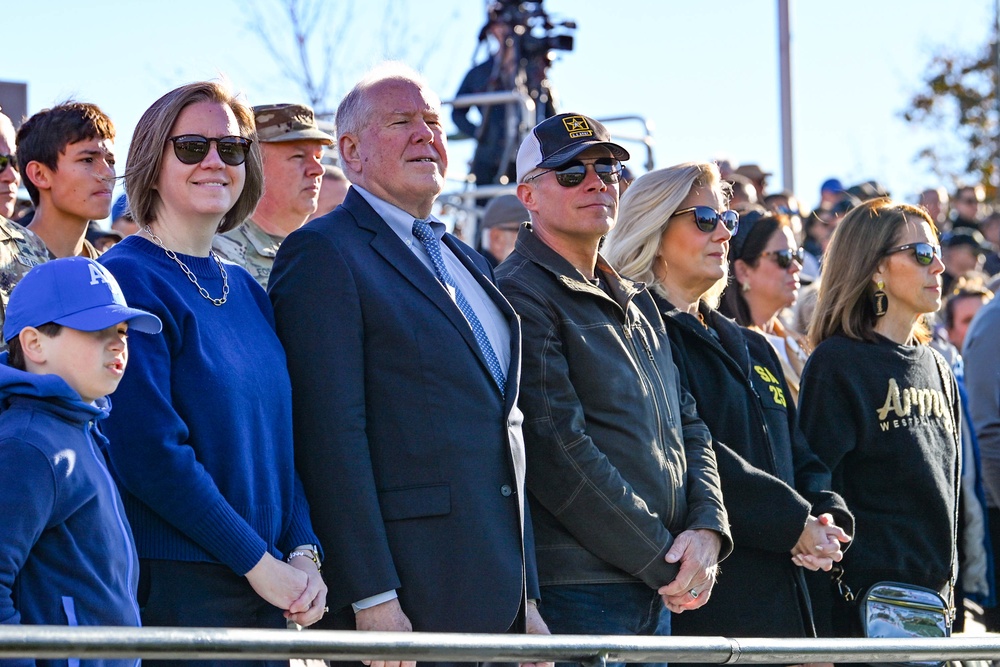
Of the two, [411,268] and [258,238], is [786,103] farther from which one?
[411,268]

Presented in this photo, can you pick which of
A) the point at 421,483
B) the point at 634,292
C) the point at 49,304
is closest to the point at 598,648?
the point at 421,483

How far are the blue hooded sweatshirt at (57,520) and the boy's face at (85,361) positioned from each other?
0.16 ft

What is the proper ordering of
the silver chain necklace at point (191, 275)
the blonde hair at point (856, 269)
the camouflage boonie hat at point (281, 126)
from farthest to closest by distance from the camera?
the blonde hair at point (856, 269) → the camouflage boonie hat at point (281, 126) → the silver chain necklace at point (191, 275)

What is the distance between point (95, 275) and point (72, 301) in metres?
0.08

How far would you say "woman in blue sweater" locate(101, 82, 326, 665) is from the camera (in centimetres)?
290

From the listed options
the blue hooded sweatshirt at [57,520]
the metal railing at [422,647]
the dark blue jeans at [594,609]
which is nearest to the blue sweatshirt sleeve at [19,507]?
the blue hooded sweatshirt at [57,520]

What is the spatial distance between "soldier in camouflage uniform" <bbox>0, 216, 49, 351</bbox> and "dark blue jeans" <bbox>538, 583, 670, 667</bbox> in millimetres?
1772

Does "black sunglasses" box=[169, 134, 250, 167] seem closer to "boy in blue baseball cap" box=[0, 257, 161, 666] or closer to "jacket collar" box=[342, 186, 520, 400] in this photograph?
"jacket collar" box=[342, 186, 520, 400]

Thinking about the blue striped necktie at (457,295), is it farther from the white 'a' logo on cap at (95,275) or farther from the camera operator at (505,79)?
the camera operator at (505,79)

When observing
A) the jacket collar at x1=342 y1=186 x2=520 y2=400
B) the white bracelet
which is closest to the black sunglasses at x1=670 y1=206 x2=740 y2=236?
the jacket collar at x1=342 y1=186 x2=520 y2=400

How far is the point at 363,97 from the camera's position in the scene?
371 centimetres

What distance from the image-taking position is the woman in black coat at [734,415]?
167 inches

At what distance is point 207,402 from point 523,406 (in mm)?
1040

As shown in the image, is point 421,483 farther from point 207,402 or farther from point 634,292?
point 634,292
